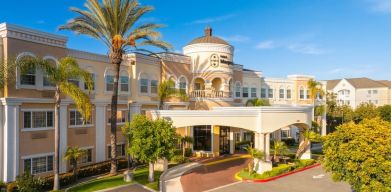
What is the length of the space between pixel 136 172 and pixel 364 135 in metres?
17.5

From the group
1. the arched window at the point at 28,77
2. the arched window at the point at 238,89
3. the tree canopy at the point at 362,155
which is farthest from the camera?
the arched window at the point at 238,89

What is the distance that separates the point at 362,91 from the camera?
80.2m

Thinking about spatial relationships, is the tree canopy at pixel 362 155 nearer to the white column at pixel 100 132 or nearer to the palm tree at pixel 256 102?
the white column at pixel 100 132

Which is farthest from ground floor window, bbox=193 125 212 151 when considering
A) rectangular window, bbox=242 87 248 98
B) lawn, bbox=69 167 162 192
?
rectangular window, bbox=242 87 248 98

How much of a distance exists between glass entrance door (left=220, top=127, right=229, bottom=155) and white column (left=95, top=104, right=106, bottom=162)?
13.1 metres

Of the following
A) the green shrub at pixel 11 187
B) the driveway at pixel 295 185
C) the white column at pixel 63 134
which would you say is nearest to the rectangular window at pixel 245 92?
the driveway at pixel 295 185

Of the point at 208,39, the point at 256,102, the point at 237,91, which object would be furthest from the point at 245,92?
the point at 208,39

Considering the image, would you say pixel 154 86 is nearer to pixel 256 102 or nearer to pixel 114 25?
pixel 114 25

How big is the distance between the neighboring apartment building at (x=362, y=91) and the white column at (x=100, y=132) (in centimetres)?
6724

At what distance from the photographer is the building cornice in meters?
19.5

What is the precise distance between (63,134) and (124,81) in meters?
8.31

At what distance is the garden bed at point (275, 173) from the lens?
74.4ft

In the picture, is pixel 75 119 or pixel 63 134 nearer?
pixel 63 134

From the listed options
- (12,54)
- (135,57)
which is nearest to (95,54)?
(135,57)
